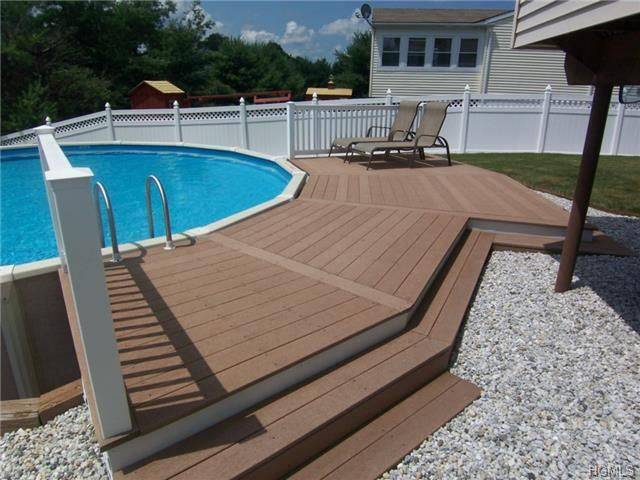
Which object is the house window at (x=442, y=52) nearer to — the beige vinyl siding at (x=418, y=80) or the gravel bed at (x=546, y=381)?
the beige vinyl siding at (x=418, y=80)

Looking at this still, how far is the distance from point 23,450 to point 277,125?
30.5ft

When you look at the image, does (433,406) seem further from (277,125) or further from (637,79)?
(277,125)

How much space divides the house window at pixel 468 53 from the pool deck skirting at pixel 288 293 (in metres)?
14.2

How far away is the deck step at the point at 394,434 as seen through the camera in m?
1.95

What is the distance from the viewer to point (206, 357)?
212 centimetres

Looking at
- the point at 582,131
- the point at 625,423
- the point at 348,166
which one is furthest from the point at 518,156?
the point at 625,423

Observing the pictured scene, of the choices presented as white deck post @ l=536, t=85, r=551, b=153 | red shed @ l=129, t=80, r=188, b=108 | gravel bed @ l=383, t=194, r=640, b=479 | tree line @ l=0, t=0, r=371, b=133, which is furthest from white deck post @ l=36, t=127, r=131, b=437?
red shed @ l=129, t=80, r=188, b=108

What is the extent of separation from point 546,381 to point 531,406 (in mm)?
282

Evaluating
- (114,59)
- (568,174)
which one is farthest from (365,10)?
(114,59)

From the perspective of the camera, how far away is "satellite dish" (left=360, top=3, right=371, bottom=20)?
1728 centimetres

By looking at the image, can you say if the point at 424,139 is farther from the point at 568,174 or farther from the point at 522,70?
the point at 522,70

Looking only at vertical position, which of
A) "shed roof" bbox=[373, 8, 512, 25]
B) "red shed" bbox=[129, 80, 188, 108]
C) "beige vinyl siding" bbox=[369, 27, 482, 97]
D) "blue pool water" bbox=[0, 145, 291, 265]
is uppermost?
"shed roof" bbox=[373, 8, 512, 25]

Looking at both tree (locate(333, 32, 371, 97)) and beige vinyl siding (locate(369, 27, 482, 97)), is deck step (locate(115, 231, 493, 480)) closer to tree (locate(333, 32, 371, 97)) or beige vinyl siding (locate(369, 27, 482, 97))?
beige vinyl siding (locate(369, 27, 482, 97))

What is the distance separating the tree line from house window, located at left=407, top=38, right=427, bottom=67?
13.6 meters
